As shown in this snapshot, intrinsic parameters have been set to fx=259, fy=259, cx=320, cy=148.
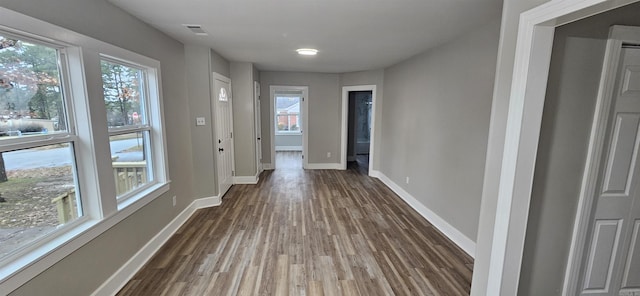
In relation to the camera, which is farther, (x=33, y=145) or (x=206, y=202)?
(x=206, y=202)

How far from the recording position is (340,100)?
21.1 ft

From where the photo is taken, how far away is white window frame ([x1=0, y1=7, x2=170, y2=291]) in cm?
146

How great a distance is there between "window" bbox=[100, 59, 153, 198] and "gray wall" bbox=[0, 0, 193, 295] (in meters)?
0.24

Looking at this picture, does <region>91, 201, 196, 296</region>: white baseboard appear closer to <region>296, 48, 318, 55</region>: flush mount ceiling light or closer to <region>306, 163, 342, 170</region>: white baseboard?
<region>296, 48, 318, 55</region>: flush mount ceiling light

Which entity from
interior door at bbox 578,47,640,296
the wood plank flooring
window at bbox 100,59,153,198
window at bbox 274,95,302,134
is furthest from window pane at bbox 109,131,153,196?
window at bbox 274,95,302,134

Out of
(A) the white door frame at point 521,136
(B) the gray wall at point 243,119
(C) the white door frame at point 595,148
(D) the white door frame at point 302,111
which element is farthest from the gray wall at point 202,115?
(C) the white door frame at point 595,148

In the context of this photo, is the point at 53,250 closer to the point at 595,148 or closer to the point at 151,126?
the point at 151,126

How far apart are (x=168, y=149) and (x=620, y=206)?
13.6ft

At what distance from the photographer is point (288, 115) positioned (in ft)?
31.9

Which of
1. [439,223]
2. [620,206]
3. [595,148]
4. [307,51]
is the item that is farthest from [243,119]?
[620,206]

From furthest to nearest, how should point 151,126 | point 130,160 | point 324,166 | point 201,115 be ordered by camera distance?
1. point 324,166
2. point 201,115
3. point 151,126
4. point 130,160

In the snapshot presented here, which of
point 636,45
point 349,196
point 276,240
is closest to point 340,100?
point 349,196

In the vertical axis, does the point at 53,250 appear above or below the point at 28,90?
below

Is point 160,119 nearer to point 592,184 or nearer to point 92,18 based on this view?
point 92,18
